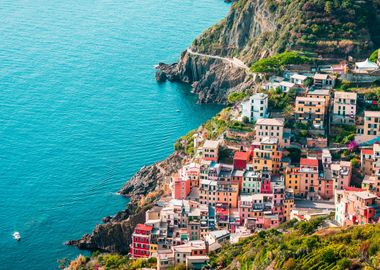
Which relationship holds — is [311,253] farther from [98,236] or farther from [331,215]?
[98,236]

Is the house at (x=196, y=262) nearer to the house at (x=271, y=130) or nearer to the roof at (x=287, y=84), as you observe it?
the house at (x=271, y=130)

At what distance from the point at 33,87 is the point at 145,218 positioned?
66.8m

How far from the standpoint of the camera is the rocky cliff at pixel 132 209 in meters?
113

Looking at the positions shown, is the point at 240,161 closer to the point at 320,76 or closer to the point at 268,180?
the point at 268,180

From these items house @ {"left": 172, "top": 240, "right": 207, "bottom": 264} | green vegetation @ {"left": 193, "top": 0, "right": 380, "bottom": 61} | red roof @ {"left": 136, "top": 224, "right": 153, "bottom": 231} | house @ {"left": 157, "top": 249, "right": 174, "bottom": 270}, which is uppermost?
green vegetation @ {"left": 193, "top": 0, "right": 380, "bottom": 61}

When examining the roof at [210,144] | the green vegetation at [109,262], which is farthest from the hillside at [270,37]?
the green vegetation at [109,262]

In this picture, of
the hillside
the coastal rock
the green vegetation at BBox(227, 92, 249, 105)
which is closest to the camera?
the coastal rock

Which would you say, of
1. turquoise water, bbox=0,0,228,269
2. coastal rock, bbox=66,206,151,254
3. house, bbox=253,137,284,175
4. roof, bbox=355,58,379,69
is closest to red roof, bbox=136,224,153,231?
coastal rock, bbox=66,206,151,254

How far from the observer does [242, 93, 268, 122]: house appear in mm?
118312

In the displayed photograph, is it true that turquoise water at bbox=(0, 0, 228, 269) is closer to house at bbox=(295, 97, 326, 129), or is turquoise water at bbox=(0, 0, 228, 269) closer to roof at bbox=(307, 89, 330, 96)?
house at bbox=(295, 97, 326, 129)

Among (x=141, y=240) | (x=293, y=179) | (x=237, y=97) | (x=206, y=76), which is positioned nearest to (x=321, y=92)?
(x=293, y=179)

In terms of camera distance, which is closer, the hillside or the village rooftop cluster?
the village rooftop cluster

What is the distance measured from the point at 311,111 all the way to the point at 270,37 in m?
42.5

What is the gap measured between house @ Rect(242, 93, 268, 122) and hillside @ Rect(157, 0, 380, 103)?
22.1 m
